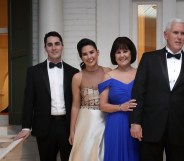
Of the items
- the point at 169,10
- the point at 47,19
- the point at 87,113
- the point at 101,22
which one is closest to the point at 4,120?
the point at 47,19

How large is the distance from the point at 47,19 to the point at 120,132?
2.20m

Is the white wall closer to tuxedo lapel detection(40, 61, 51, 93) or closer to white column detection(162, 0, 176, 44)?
white column detection(162, 0, 176, 44)

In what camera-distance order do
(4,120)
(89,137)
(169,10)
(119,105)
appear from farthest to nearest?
(4,120), (169,10), (89,137), (119,105)

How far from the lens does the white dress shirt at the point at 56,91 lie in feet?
9.85

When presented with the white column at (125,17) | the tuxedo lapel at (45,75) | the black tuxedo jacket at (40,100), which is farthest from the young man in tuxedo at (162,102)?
the white column at (125,17)

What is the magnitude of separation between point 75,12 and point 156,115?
2.51 m

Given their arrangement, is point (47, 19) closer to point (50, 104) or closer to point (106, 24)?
point (106, 24)

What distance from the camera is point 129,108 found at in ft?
8.50

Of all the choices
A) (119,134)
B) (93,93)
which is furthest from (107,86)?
(119,134)

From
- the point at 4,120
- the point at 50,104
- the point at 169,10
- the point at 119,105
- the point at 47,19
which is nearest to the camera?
the point at 119,105

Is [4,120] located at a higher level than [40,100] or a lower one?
lower

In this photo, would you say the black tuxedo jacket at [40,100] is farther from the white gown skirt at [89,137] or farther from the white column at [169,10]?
the white column at [169,10]

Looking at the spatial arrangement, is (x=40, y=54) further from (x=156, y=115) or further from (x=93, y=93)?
(x=156, y=115)

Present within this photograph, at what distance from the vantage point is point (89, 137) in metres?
2.81
